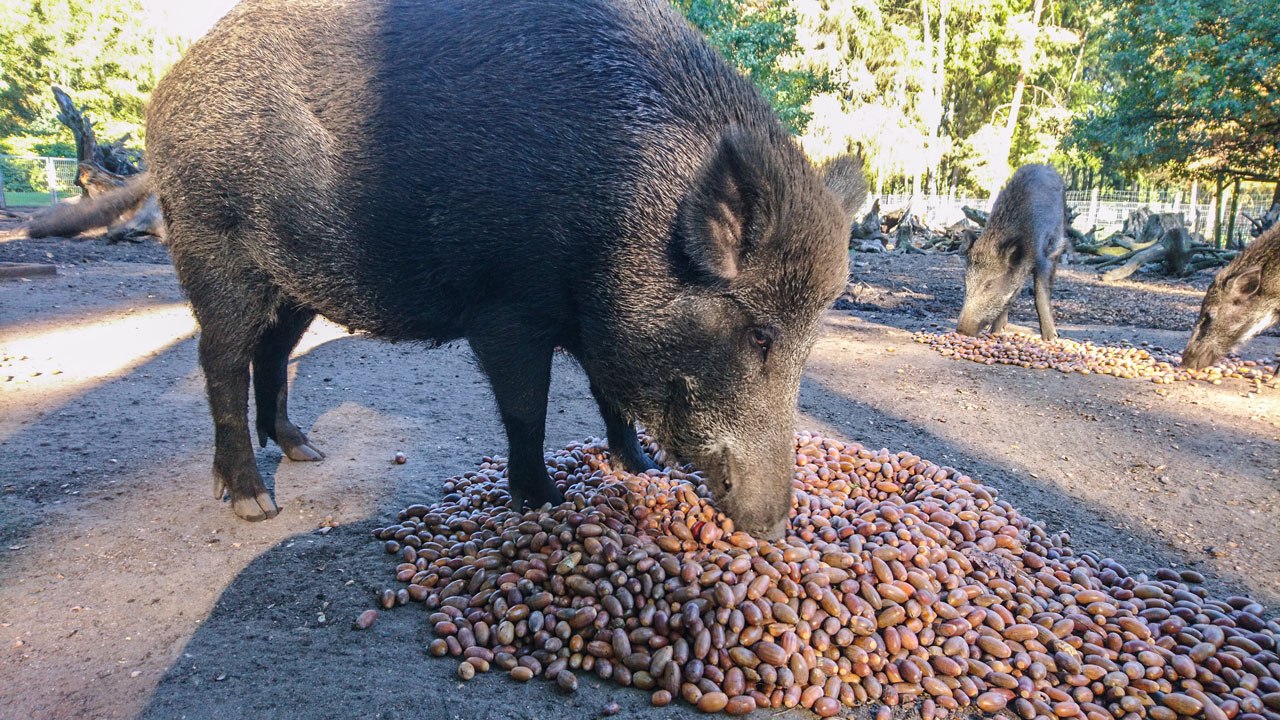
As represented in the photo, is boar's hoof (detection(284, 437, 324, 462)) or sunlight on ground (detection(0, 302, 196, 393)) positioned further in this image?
sunlight on ground (detection(0, 302, 196, 393))

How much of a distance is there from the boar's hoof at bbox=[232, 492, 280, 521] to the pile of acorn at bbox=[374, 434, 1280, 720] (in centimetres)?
65

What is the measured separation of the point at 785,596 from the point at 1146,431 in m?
3.94

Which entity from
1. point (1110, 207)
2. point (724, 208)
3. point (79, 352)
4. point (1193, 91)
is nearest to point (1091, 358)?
point (724, 208)

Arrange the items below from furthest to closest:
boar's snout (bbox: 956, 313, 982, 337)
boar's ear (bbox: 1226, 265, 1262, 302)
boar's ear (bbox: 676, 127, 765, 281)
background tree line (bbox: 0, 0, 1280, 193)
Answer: background tree line (bbox: 0, 0, 1280, 193) → boar's snout (bbox: 956, 313, 982, 337) → boar's ear (bbox: 1226, 265, 1262, 302) → boar's ear (bbox: 676, 127, 765, 281)

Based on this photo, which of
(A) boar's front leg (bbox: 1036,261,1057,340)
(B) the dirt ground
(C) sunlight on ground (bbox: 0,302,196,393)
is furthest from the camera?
(A) boar's front leg (bbox: 1036,261,1057,340)

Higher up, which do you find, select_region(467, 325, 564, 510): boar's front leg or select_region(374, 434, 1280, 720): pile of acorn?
select_region(467, 325, 564, 510): boar's front leg

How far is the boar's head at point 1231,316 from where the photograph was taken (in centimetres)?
671

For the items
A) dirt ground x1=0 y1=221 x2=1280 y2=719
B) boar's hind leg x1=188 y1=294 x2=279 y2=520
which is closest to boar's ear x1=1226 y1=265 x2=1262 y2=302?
dirt ground x1=0 y1=221 x2=1280 y2=719

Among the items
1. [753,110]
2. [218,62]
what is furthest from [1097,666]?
[218,62]

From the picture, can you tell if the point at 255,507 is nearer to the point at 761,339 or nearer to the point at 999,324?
the point at 761,339

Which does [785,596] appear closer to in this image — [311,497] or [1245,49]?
[311,497]

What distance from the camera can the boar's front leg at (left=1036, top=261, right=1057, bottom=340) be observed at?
8.02m

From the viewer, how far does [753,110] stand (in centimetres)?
272

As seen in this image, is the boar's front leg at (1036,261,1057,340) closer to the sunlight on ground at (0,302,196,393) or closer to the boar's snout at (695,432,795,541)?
the boar's snout at (695,432,795,541)
